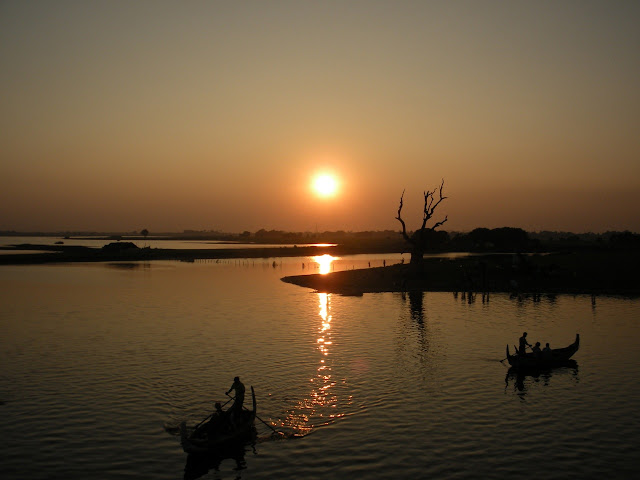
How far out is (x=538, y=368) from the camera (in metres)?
30.8

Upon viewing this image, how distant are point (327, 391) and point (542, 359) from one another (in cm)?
1258

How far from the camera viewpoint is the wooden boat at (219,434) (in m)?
18.7

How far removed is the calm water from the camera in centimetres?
1859

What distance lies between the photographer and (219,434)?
786 inches

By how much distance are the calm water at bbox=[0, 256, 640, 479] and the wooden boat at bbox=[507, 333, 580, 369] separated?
705 millimetres

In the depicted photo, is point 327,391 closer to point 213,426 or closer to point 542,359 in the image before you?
point 213,426

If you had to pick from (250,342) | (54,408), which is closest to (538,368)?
(250,342)

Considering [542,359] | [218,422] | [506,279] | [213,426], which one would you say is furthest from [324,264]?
[213,426]

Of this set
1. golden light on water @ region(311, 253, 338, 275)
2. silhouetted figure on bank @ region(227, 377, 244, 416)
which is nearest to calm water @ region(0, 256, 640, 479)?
silhouetted figure on bank @ region(227, 377, 244, 416)

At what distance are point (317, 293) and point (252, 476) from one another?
5068 cm

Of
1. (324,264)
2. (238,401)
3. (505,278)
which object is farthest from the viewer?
(324,264)

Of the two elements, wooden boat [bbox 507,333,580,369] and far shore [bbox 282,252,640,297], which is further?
far shore [bbox 282,252,640,297]

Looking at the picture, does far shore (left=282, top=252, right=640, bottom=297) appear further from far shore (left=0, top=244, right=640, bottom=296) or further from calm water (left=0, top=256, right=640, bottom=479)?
calm water (left=0, top=256, right=640, bottom=479)

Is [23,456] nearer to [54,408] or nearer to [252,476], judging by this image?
[54,408]
